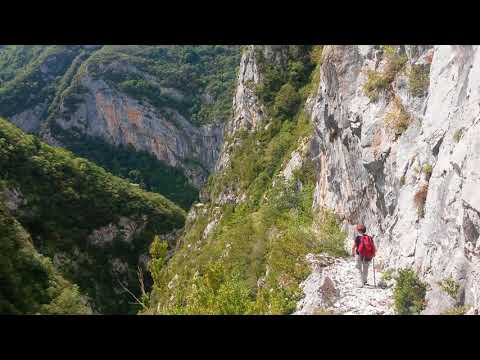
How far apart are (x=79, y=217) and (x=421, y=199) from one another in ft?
155

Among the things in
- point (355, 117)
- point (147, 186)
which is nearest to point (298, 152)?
point (355, 117)

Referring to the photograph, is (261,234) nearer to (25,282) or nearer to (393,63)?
(393,63)

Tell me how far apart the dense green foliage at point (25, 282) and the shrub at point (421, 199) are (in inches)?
→ 534

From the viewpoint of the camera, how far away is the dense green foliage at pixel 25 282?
1574cm

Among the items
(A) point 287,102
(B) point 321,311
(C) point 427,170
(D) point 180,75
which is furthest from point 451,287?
(D) point 180,75

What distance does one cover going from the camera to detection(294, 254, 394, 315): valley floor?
9.05 meters

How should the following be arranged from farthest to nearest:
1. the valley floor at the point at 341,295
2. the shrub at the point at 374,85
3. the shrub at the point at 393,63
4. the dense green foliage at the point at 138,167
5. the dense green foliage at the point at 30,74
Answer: the dense green foliage at the point at 30,74 < the dense green foliage at the point at 138,167 < the shrub at the point at 374,85 < the shrub at the point at 393,63 < the valley floor at the point at 341,295

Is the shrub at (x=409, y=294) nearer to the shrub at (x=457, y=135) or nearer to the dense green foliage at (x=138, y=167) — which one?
the shrub at (x=457, y=135)

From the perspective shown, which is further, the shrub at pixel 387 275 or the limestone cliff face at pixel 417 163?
the shrub at pixel 387 275

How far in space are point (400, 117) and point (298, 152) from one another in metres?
15.3

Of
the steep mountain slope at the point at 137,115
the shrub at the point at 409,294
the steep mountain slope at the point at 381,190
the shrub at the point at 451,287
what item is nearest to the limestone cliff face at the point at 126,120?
the steep mountain slope at the point at 137,115

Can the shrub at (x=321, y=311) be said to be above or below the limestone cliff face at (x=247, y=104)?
below

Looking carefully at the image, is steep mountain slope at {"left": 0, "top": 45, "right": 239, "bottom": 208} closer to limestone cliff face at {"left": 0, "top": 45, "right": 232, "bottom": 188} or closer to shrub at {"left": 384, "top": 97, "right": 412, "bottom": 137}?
limestone cliff face at {"left": 0, "top": 45, "right": 232, "bottom": 188}
